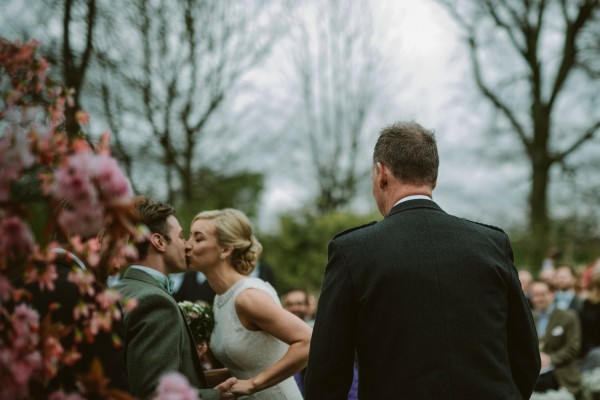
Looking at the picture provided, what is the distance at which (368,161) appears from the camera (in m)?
24.0

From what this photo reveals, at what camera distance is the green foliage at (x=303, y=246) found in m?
18.3

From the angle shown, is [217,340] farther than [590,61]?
No

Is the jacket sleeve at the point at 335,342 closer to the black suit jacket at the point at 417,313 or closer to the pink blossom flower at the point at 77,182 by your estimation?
the black suit jacket at the point at 417,313

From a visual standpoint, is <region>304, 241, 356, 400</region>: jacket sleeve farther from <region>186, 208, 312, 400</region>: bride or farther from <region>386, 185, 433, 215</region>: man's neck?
<region>186, 208, 312, 400</region>: bride

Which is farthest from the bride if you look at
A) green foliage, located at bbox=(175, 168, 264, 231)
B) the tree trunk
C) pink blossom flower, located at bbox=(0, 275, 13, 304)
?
the tree trunk

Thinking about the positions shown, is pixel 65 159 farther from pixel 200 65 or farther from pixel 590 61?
pixel 590 61

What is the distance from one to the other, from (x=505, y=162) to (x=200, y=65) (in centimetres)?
1154

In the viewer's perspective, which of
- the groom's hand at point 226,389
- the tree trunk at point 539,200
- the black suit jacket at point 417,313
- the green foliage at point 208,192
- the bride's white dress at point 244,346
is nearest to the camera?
the black suit jacket at point 417,313

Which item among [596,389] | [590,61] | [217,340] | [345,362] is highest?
[590,61]

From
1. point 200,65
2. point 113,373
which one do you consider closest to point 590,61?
point 200,65

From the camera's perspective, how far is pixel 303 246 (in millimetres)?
18906

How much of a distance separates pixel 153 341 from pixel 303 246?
15.9m

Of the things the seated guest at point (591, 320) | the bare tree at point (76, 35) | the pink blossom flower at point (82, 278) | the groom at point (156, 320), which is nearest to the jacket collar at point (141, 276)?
the groom at point (156, 320)

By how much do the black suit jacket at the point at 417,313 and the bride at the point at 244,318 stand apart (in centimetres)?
102
